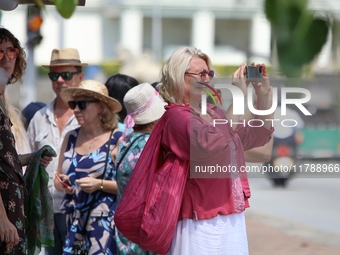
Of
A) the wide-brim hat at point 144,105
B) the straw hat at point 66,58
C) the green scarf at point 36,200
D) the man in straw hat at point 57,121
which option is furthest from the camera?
the straw hat at point 66,58

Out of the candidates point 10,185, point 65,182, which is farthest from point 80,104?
point 10,185

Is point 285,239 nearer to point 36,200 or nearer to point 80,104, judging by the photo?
point 80,104

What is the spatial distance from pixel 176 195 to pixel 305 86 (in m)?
1.91

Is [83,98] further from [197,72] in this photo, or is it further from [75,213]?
[197,72]

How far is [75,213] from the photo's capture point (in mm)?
4305

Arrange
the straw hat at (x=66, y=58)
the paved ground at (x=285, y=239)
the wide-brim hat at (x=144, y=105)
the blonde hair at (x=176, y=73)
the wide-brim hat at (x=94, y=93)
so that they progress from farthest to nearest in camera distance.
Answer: the paved ground at (x=285, y=239) < the straw hat at (x=66, y=58) < the wide-brim hat at (x=94, y=93) < the wide-brim hat at (x=144, y=105) < the blonde hair at (x=176, y=73)

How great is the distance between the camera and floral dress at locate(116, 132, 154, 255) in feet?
12.6

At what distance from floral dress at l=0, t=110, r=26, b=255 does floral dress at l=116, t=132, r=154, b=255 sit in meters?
0.88

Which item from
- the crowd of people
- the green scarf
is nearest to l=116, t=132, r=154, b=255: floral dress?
the crowd of people

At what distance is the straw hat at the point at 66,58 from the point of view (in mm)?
5273

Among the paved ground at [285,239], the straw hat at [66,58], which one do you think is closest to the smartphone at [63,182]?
the straw hat at [66,58]

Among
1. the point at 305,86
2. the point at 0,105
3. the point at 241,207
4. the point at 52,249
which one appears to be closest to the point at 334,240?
the point at 52,249

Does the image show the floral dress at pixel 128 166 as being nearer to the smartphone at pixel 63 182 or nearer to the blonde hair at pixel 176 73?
the smartphone at pixel 63 182

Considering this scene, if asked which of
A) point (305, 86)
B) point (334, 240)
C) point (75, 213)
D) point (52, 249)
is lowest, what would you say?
point (334, 240)
